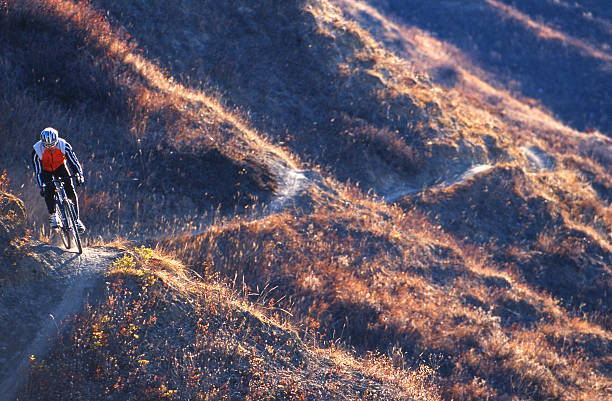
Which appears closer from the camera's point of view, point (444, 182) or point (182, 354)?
point (182, 354)

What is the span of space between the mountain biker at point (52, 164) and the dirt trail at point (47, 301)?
573 mm

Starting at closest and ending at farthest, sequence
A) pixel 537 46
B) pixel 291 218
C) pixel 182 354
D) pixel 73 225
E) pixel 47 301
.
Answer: pixel 47 301, pixel 182 354, pixel 73 225, pixel 291 218, pixel 537 46

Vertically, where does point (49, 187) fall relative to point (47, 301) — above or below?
above

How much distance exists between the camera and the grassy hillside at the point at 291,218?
8031 millimetres

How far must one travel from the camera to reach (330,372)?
28.4ft

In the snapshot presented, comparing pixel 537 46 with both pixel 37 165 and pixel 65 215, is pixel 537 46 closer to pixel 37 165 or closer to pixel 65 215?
pixel 65 215

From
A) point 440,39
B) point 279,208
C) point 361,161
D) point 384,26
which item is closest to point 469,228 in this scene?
point 361,161

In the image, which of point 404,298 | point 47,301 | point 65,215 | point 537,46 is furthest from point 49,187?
point 537,46

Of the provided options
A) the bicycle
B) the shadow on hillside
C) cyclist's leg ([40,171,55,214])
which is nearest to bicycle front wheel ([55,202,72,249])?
the bicycle

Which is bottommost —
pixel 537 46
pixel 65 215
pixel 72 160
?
pixel 65 215

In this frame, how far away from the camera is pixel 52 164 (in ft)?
25.5

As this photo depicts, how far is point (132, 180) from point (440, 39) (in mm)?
43521

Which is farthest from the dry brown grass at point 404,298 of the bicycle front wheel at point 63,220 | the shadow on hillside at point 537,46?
the shadow on hillside at point 537,46

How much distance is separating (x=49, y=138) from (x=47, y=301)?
2.56 m
